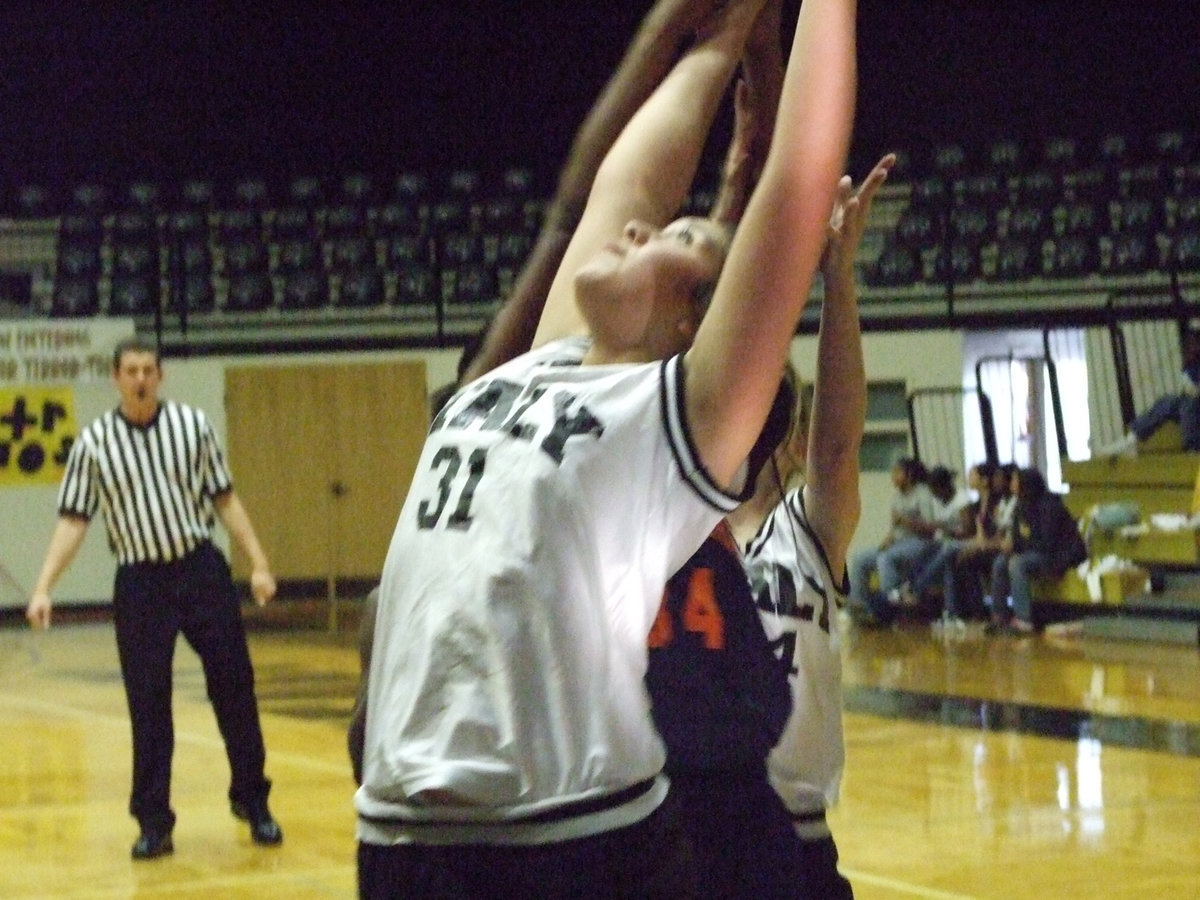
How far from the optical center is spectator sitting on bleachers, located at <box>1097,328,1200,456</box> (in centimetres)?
1401

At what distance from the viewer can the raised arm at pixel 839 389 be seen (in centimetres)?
239

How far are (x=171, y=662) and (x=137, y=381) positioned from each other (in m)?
1.05

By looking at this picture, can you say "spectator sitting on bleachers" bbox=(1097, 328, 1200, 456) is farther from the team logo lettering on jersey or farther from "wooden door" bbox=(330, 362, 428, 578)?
the team logo lettering on jersey

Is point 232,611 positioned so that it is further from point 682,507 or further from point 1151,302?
point 1151,302

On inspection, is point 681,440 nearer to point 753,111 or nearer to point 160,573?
point 753,111

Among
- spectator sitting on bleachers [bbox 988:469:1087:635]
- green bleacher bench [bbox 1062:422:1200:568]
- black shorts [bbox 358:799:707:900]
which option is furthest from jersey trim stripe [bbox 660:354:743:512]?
spectator sitting on bleachers [bbox 988:469:1087:635]

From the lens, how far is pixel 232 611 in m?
6.66

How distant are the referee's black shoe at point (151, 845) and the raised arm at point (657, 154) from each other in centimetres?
460

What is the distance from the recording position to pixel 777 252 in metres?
1.83

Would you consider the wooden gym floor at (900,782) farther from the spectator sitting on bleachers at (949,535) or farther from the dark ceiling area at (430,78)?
the dark ceiling area at (430,78)

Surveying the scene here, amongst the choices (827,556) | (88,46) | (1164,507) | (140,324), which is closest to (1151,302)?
(1164,507)

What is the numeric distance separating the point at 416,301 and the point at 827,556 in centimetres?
1665

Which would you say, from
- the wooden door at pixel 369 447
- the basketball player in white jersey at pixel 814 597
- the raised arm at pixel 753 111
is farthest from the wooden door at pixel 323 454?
the raised arm at pixel 753 111

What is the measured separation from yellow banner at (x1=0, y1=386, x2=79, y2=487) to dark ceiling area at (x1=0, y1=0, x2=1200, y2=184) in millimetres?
4414
